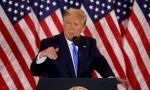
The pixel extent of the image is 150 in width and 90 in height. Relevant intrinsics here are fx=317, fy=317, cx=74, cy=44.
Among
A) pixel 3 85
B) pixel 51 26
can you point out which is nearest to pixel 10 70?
pixel 3 85

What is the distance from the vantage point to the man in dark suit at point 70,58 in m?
1.76

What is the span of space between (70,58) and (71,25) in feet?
0.66

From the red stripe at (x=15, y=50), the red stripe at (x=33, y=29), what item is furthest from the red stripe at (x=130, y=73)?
the red stripe at (x=15, y=50)

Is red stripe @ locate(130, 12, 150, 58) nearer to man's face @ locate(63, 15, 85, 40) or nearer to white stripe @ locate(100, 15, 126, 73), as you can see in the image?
white stripe @ locate(100, 15, 126, 73)

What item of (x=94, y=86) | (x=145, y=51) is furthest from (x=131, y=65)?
(x=94, y=86)

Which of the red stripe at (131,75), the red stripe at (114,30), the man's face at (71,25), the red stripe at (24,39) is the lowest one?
the red stripe at (131,75)

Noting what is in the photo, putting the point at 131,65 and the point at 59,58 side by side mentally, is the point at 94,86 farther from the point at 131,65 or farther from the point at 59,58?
the point at 131,65

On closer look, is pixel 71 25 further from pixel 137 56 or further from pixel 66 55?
pixel 137 56

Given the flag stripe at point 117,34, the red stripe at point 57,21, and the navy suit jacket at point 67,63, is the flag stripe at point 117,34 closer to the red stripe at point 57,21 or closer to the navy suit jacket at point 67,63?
the red stripe at point 57,21

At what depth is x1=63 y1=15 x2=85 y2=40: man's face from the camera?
5.96 ft

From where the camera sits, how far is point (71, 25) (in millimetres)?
1845

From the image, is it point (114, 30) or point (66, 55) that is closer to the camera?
point (66, 55)

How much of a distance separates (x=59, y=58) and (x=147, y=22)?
2116 millimetres

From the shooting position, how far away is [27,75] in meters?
3.63
